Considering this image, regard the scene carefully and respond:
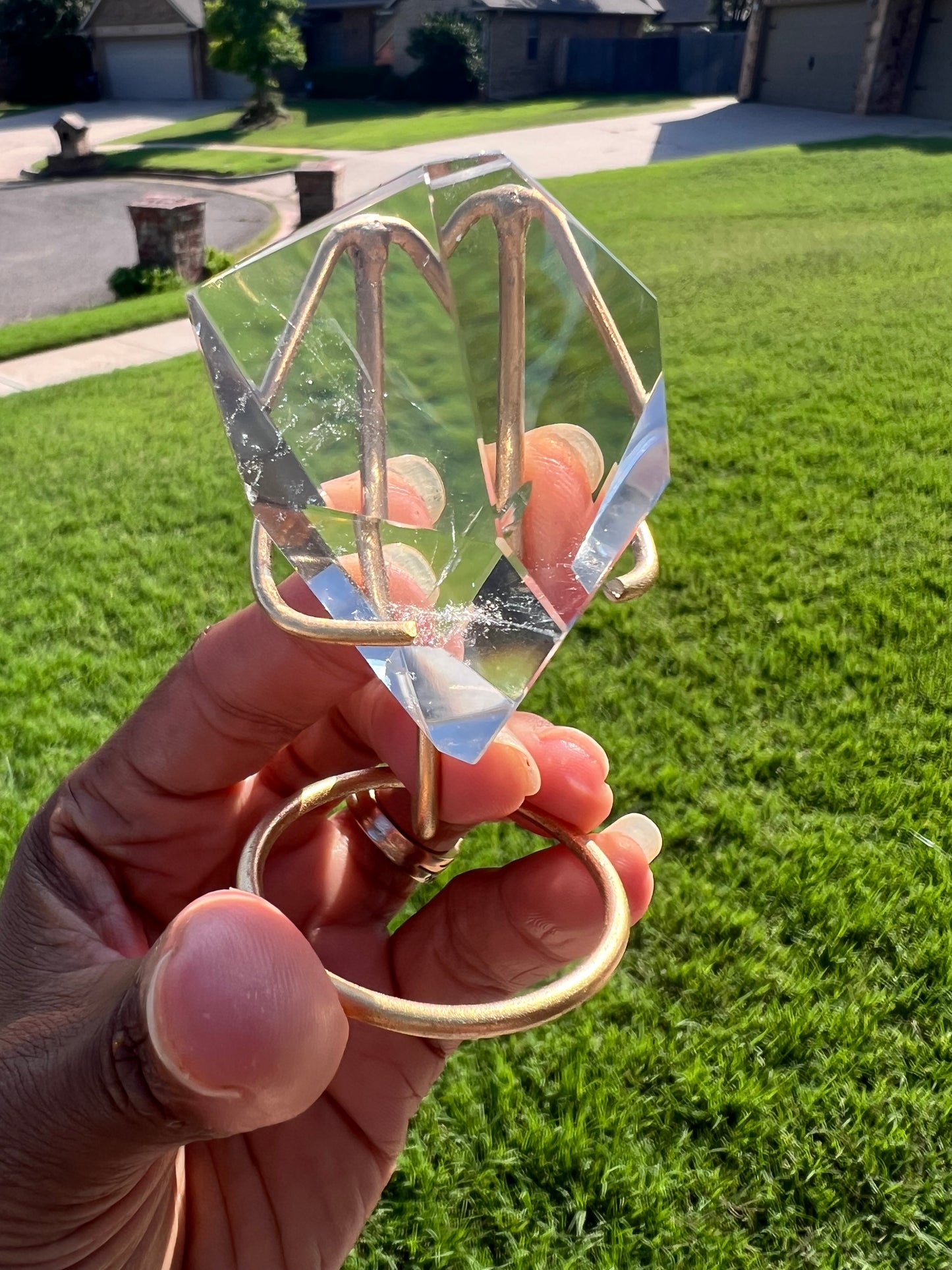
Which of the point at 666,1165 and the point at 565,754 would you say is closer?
the point at 565,754

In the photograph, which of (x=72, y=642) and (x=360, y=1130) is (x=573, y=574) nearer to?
(x=360, y=1130)

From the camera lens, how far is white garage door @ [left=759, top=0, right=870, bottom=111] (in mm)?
21047

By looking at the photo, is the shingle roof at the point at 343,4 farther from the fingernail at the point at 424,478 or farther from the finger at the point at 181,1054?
the finger at the point at 181,1054

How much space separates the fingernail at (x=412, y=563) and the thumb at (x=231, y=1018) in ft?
1.10

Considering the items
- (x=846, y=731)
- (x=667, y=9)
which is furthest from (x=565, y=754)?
(x=667, y=9)

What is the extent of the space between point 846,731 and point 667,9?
43955 millimetres

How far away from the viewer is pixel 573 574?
89 cm

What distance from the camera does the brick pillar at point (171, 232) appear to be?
934cm

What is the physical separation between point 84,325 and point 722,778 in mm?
7497

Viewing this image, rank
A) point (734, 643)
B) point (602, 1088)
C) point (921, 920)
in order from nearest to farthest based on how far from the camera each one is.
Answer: point (602, 1088)
point (921, 920)
point (734, 643)

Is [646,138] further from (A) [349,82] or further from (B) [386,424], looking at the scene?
(B) [386,424]

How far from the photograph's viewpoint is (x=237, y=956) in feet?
2.75

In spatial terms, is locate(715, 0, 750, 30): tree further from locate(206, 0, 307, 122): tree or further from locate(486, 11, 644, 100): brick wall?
locate(206, 0, 307, 122): tree

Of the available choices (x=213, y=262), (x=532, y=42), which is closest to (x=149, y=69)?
(x=532, y=42)
